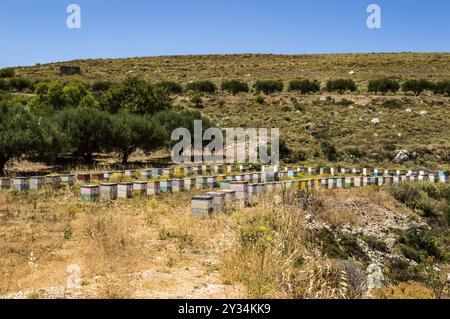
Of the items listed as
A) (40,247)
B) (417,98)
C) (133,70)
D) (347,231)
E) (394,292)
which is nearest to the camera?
(394,292)

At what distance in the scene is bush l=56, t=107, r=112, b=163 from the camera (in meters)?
29.1

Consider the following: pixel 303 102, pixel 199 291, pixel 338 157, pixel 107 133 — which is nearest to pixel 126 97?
pixel 107 133

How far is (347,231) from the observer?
681 inches

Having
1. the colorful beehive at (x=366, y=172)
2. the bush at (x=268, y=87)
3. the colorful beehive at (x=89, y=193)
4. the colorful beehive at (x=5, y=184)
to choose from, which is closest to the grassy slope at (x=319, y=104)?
the bush at (x=268, y=87)

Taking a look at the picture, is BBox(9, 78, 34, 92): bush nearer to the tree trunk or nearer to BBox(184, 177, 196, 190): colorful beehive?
the tree trunk

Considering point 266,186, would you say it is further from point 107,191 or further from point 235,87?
point 235,87

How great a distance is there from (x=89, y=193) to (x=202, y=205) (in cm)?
447

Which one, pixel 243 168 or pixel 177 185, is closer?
pixel 177 185

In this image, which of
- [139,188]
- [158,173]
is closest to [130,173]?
[158,173]

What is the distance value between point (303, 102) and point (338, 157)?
21.0 m

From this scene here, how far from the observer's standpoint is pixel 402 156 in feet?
116

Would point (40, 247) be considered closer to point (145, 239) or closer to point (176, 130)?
point (145, 239)

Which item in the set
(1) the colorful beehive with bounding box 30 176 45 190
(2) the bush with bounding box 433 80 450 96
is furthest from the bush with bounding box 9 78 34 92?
(2) the bush with bounding box 433 80 450 96

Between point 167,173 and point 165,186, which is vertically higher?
point 165,186
